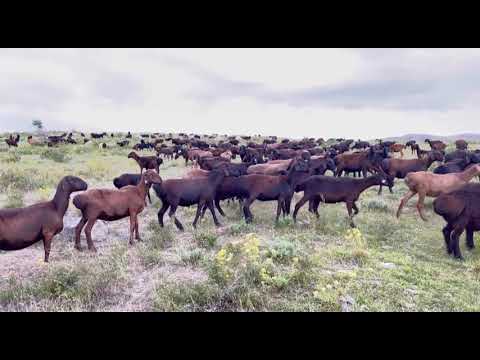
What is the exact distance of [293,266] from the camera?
7.08 meters

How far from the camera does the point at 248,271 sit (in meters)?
6.47

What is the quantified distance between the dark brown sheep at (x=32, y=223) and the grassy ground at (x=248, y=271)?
625mm

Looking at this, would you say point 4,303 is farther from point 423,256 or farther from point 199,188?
point 423,256

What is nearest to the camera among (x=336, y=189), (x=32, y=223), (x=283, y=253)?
(x=32, y=223)

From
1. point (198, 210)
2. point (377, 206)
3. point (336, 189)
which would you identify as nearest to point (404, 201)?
point (377, 206)

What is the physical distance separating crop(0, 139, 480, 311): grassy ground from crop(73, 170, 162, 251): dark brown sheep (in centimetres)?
56

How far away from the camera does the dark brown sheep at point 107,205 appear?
8.86m

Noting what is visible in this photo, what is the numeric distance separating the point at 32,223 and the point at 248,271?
14.5 ft

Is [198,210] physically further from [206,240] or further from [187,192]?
[206,240]

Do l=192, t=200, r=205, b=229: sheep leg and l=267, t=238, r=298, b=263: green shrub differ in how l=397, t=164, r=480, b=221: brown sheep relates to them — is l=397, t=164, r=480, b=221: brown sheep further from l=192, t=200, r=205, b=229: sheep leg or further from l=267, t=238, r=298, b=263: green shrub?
l=192, t=200, r=205, b=229: sheep leg

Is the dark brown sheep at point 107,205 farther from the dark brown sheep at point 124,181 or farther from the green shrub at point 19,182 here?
the green shrub at point 19,182

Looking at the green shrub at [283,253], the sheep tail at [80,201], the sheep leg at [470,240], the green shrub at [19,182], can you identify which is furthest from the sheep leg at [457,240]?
the green shrub at [19,182]
